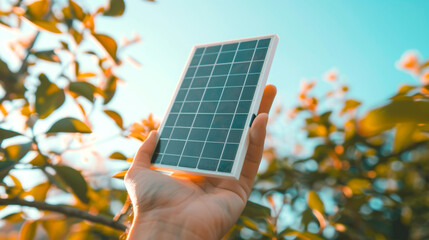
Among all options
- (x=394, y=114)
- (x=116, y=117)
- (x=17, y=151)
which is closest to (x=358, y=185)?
(x=116, y=117)

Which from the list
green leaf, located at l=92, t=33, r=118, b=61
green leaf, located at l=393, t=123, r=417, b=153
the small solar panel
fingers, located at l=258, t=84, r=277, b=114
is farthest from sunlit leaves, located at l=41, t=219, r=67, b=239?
green leaf, located at l=393, t=123, r=417, b=153

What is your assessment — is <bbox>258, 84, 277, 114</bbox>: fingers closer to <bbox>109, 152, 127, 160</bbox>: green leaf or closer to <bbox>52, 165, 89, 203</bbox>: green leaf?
<bbox>109, 152, 127, 160</bbox>: green leaf

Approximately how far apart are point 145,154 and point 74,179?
356 mm

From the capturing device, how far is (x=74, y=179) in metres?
1.43

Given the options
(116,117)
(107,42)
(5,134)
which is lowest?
(5,134)

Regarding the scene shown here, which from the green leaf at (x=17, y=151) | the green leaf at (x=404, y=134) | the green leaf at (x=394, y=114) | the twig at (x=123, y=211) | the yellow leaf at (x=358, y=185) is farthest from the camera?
the yellow leaf at (x=358, y=185)

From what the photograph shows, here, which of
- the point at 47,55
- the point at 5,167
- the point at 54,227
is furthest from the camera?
the point at 54,227

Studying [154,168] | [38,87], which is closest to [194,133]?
[154,168]

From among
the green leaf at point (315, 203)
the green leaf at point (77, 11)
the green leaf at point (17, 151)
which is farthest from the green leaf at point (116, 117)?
the green leaf at point (315, 203)

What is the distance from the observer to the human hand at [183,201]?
114 centimetres

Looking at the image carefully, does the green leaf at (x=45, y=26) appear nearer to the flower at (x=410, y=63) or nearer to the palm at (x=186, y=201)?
the palm at (x=186, y=201)

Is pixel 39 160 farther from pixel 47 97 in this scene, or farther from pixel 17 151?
pixel 47 97

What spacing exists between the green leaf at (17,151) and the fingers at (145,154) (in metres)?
0.49

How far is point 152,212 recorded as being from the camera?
1.21m
